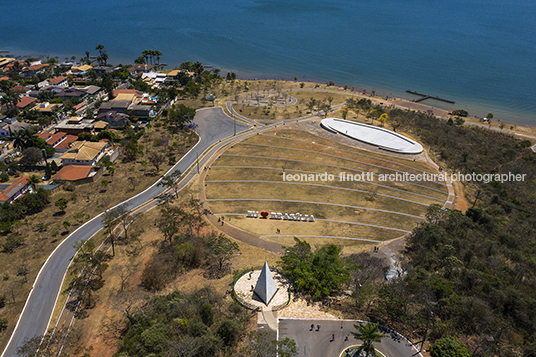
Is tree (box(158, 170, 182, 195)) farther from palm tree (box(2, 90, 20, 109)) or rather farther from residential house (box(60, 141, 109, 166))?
palm tree (box(2, 90, 20, 109))

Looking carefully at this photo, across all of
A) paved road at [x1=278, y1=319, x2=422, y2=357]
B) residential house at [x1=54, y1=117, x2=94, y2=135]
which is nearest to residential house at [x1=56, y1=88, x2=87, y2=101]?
residential house at [x1=54, y1=117, x2=94, y2=135]

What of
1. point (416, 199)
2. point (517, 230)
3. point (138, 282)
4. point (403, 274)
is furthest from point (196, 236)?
point (517, 230)

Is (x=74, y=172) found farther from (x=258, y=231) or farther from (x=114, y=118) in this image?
(x=258, y=231)

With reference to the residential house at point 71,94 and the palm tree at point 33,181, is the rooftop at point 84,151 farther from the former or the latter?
the residential house at point 71,94

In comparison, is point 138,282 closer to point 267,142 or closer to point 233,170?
point 233,170

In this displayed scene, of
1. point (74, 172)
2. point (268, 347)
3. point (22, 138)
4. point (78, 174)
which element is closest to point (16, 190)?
point (74, 172)

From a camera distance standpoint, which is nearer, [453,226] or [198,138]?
[453,226]
